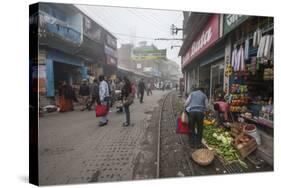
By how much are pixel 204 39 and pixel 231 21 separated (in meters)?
0.95

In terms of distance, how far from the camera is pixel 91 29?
10.4 ft

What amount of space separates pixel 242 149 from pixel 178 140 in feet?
3.59

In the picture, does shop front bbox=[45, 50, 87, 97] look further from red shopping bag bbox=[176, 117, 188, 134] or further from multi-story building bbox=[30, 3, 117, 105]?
red shopping bag bbox=[176, 117, 188, 134]

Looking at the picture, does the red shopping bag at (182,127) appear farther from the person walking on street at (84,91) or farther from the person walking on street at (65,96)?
the person walking on street at (65,96)

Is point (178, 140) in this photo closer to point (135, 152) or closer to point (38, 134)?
point (135, 152)

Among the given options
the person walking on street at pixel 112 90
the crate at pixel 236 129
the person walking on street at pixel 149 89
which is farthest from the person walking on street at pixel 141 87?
the crate at pixel 236 129

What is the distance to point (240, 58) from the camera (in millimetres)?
3654

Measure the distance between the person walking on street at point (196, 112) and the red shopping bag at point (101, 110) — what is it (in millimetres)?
1499

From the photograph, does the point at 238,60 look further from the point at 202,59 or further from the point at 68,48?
the point at 68,48

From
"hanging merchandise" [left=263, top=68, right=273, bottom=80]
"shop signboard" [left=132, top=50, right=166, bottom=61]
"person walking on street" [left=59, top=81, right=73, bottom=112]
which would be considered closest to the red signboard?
"shop signboard" [left=132, top=50, right=166, bottom=61]

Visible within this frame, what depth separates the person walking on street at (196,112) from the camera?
3414 millimetres

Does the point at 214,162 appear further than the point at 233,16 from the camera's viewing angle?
No

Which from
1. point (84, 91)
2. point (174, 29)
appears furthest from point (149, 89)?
point (84, 91)

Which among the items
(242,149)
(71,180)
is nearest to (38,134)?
(71,180)
